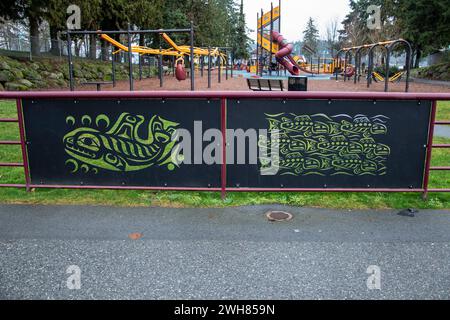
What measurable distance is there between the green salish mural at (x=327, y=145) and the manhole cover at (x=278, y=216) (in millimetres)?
626

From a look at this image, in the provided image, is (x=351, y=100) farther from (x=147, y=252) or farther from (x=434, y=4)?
(x=434, y=4)

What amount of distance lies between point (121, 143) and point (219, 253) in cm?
233

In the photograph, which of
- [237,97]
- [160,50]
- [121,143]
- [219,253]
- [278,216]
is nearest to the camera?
[219,253]

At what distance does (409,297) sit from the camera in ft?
10.4

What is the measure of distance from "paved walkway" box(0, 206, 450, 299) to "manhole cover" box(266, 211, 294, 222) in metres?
0.09

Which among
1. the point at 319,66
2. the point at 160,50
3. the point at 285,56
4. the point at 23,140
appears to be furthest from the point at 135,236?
the point at 319,66

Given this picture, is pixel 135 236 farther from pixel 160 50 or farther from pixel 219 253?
pixel 160 50

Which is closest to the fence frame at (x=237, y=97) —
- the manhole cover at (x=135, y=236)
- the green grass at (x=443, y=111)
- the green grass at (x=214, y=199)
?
the green grass at (x=214, y=199)

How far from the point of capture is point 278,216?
4922mm

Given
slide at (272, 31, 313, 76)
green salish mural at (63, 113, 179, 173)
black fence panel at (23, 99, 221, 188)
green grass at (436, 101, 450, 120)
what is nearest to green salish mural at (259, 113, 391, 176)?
black fence panel at (23, 99, 221, 188)

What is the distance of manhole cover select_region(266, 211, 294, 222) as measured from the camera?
482 centimetres

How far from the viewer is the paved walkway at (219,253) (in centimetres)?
326
